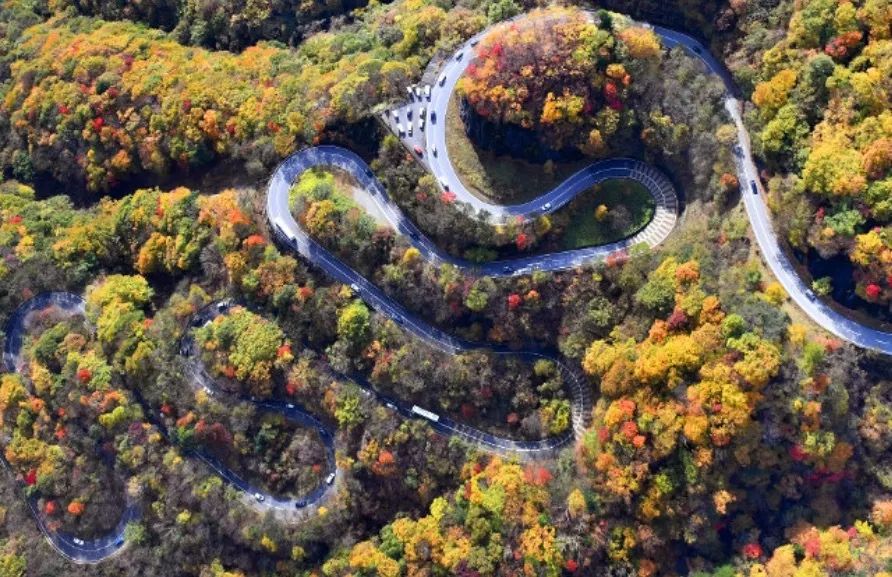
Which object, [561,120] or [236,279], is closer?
[561,120]

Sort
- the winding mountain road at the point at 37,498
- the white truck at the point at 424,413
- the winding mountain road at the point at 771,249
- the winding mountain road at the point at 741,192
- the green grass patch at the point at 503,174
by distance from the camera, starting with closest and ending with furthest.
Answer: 1. the winding mountain road at the point at 771,249
2. the winding mountain road at the point at 741,192
3. the green grass patch at the point at 503,174
4. the white truck at the point at 424,413
5. the winding mountain road at the point at 37,498

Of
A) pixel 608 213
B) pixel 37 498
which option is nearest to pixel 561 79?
pixel 608 213

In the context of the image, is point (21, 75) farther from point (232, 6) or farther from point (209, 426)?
point (209, 426)

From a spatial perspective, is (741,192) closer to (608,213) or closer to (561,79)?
(608,213)

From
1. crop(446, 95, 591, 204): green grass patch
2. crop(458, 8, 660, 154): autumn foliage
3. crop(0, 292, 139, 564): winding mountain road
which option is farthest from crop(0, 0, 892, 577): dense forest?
crop(446, 95, 591, 204): green grass patch

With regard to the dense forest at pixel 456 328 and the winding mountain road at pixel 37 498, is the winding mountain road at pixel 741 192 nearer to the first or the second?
the dense forest at pixel 456 328

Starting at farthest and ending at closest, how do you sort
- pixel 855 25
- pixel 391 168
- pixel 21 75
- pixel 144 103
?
pixel 21 75 → pixel 144 103 → pixel 391 168 → pixel 855 25

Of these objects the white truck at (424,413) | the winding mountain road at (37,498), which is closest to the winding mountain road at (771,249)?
the white truck at (424,413)

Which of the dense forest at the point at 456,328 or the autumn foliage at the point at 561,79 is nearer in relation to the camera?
the dense forest at the point at 456,328

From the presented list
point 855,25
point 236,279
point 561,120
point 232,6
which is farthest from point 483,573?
point 232,6
